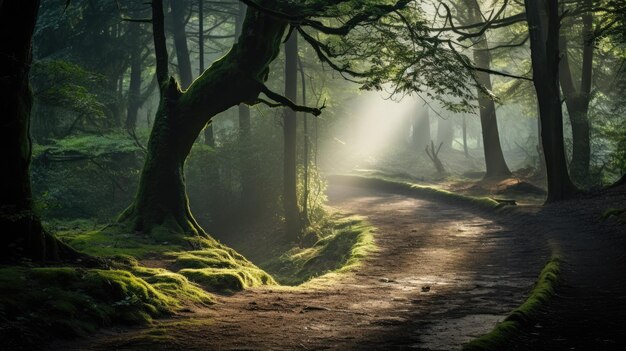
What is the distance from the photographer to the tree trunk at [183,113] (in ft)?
41.5

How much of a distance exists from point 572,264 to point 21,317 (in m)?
9.01

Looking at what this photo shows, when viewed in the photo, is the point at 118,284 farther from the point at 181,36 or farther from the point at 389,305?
the point at 181,36

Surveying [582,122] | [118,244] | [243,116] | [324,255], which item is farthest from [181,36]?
[582,122]

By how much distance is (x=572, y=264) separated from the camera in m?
10.1

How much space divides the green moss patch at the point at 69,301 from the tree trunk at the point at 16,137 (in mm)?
678

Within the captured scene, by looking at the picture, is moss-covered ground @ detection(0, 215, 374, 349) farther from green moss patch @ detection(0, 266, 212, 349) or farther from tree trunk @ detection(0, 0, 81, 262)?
tree trunk @ detection(0, 0, 81, 262)

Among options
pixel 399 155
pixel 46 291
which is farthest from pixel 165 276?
pixel 399 155

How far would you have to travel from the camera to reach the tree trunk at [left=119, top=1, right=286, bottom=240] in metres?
12.7

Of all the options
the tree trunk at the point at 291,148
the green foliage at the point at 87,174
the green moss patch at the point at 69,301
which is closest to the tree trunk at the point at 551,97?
the tree trunk at the point at 291,148

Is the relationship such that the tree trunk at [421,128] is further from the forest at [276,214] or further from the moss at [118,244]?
the moss at [118,244]

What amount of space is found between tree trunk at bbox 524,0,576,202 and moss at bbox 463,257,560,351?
10.6 meters

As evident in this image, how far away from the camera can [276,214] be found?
22688 millimetres

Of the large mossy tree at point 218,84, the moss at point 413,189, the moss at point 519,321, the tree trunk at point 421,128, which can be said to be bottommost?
the moss at point 519,321

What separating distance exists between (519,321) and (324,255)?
36.5 feet
